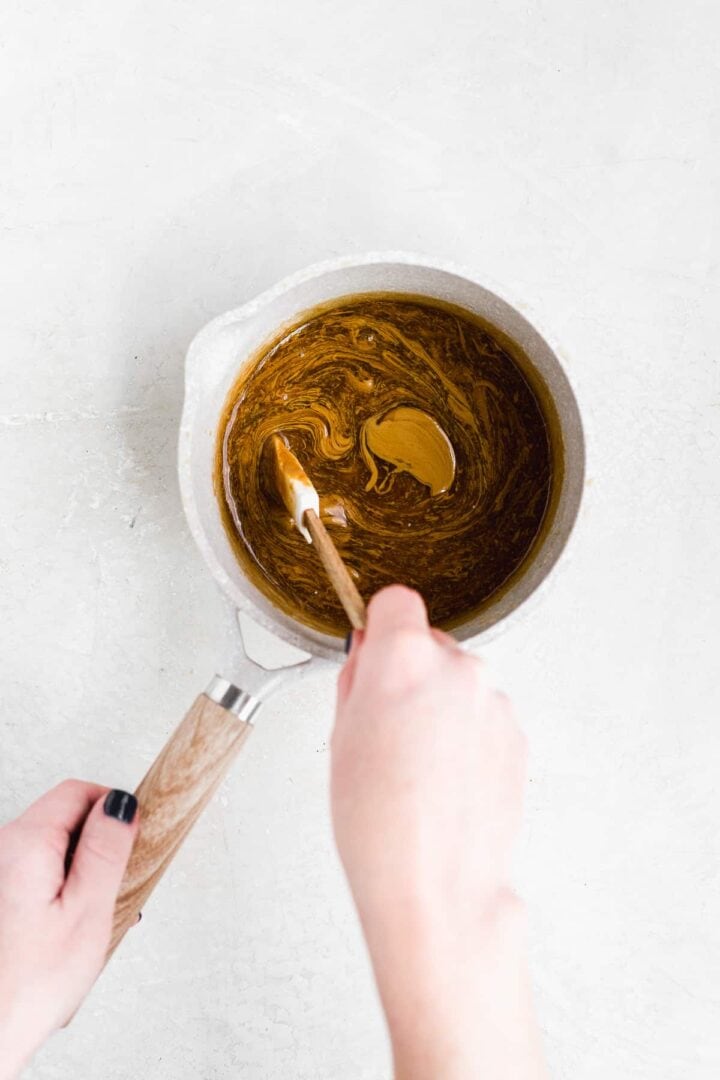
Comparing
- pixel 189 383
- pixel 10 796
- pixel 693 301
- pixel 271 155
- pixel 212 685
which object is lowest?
pixel 10 796

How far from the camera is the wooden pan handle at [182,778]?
0.80m

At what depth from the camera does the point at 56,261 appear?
39.5 inches

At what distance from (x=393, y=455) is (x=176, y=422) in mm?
246

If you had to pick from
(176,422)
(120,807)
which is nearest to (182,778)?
(120,807)

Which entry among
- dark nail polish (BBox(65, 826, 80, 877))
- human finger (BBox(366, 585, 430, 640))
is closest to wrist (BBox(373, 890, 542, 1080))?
human finger (BBox(366, 585, 430, 640))

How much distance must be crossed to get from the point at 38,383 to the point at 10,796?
0.47 m

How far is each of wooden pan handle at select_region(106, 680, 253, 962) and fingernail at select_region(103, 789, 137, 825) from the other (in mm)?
12

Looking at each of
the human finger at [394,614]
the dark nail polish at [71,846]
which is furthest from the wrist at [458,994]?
the dark nail polish at [71,846]

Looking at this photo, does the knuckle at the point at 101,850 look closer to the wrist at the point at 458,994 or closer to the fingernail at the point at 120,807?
the fingernail at the point at 120,807

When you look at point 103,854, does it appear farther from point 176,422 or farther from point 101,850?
point 176,422

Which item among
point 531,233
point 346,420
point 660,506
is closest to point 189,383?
point 346,420

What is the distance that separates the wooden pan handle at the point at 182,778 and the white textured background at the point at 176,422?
0.19 meters

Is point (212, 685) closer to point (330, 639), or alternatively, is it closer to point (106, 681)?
point (330, 639)

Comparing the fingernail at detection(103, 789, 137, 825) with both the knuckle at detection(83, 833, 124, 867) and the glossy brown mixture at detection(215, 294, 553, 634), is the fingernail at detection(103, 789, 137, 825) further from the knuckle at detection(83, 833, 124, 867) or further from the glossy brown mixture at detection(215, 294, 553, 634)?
the glossy brown mixture at detection(215, 294, 553, 634)
